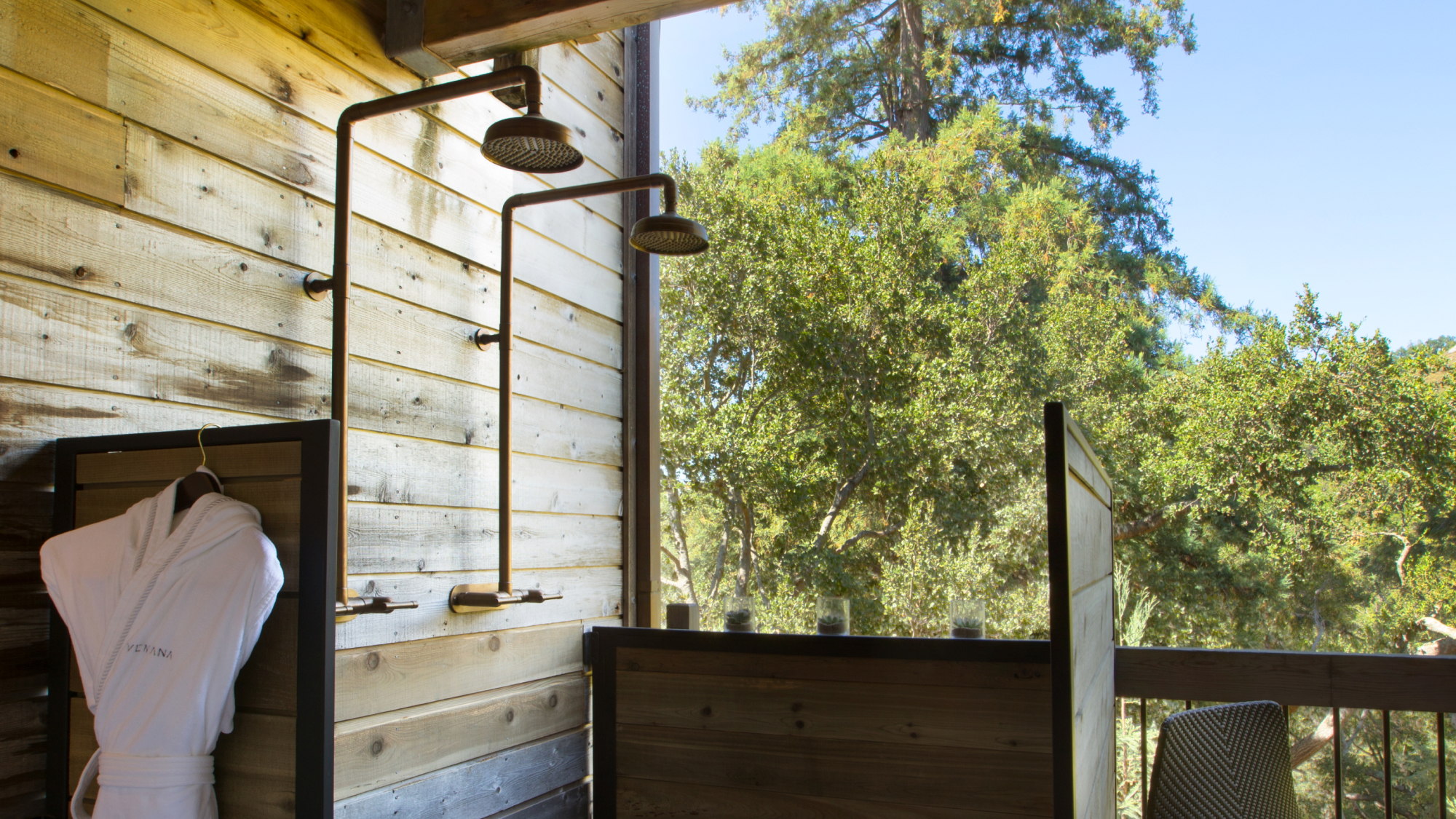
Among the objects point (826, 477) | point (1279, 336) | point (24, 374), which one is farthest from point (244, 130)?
point (1279, 336)

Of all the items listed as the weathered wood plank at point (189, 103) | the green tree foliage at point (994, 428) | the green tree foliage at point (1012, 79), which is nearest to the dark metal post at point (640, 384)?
the weathered wood plank at point (189, 103)

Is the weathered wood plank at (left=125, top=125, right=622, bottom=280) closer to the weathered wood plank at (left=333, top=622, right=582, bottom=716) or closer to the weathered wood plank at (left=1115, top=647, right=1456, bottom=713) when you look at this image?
the weathered wood plank at (left=333, top=622, right=582, bottom=716)

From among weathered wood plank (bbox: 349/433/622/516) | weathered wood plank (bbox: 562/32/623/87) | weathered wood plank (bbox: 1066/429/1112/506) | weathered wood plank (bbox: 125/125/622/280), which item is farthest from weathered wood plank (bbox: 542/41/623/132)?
weathered wood plank (bbox: 1066/429/1112/506)

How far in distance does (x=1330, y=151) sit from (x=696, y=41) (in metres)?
7.20

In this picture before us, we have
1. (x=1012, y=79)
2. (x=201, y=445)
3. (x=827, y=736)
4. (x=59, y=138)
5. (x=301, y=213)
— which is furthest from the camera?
(x=1012, y=79)

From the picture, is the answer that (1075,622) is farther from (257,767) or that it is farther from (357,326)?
(357,326)

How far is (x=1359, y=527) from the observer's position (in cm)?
709

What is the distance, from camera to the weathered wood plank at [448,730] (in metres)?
1.60

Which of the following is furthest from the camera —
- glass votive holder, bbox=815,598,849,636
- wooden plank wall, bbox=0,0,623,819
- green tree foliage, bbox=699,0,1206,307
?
green tree foliage, bbox=699,0,1206,307

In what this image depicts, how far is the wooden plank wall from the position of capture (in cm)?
120

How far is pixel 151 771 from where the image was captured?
1.00m

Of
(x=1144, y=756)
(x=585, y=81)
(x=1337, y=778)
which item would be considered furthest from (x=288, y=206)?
(x=1337, y=778)

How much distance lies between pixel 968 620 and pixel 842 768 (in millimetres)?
397

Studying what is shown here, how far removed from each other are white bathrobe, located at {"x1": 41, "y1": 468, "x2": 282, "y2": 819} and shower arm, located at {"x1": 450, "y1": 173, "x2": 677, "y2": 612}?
80 cm
